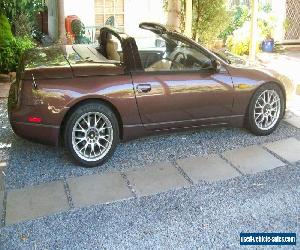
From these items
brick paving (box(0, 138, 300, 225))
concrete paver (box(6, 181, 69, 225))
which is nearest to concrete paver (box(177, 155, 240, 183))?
brick paving (box(0, 138, 300, 225))

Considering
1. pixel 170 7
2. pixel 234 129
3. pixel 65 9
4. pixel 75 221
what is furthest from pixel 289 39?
pixel 75 221

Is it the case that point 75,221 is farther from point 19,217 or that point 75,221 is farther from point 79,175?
point 79,175

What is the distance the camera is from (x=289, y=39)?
39.4 feet

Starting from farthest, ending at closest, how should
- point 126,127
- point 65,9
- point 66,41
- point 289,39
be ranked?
point 289,39 < point 65,9 < point 66,41 < point 126,127

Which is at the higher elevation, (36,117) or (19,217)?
(36,117)

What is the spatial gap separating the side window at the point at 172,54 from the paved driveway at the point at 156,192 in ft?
3.22

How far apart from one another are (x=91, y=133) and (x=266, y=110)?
2336 mm

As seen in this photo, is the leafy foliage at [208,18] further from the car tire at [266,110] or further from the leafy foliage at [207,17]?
the car tire at [266,110]

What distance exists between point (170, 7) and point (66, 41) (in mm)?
3127

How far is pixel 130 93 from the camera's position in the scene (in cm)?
464

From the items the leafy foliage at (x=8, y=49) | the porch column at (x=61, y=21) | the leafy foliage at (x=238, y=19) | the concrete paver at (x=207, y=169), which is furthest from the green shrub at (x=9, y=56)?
the leafy foliage at (x=238, y=19)

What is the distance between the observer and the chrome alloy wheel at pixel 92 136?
4.55 metres

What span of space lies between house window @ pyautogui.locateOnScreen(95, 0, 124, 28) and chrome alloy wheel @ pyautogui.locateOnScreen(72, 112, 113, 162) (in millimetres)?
7137

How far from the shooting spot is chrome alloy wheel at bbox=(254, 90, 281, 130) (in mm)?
5441
